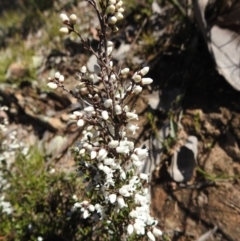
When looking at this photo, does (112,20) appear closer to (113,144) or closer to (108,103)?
(108,103)

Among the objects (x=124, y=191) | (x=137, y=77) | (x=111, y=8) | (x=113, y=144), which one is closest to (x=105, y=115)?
(x=113, y=144)

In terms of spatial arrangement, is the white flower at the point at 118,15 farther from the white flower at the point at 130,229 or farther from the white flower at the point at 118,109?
the white flower at the point at 130,229

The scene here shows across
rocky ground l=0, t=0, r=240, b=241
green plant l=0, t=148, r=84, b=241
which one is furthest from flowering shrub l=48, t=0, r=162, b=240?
green plant l=0, t=148, r=84, b=241

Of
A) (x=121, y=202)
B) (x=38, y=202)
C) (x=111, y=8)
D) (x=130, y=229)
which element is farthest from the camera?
(x=38, y=202)

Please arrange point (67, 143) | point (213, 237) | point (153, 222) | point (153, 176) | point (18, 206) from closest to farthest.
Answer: point (153, 222) < point (213, 237) < point (153, 176) < point (18, 206) < point (67, 143)

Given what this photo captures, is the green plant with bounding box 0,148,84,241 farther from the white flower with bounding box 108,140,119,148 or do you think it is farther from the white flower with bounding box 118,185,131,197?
the white flower with bounding box 108,140,119,148

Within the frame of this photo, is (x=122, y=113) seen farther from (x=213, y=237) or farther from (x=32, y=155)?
(x=32, y=155)

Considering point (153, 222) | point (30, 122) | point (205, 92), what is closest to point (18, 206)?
point (30, 122)

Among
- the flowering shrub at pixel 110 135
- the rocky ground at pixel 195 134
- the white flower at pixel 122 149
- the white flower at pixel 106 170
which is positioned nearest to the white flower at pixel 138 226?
the flowering shrub at pixel 110 135

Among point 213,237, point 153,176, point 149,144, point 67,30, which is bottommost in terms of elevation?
point 213,237
